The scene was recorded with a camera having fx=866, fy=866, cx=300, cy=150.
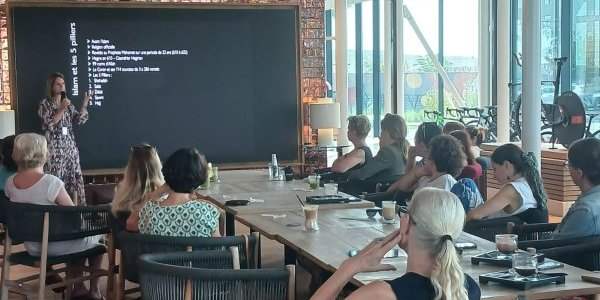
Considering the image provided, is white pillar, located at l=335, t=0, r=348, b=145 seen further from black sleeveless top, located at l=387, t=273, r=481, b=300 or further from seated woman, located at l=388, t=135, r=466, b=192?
black sleeveless top, located at l=387, t=273, r=481, b=300

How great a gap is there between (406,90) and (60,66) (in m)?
9.63

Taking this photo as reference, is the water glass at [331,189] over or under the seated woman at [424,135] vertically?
under

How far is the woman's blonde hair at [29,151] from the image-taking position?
5.29 meters

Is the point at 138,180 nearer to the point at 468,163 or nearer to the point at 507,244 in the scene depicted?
the point at 507,244

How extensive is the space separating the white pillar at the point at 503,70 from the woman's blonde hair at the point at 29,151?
8.81m

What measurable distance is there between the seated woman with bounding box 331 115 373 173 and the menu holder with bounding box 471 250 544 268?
410 cm

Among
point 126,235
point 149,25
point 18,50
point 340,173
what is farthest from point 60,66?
point 126,235

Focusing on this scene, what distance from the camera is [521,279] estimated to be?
302 cm

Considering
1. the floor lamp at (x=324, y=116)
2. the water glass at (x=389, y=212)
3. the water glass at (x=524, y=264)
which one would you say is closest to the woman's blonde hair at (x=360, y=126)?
the floor lamp at (x=324, y=116)

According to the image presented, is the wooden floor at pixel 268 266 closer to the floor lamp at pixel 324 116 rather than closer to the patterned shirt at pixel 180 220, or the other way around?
the patterned shirt at pixel 180 220

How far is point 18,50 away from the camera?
31.0 feet

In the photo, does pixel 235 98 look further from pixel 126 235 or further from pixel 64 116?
pixel 126 235

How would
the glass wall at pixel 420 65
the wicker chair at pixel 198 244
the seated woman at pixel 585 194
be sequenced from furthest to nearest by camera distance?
the glass wall at pixel 420 65
the seated woman at pixel 585 194
the wicker chair at pixel 198 244

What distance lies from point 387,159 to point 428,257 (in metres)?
4.91
